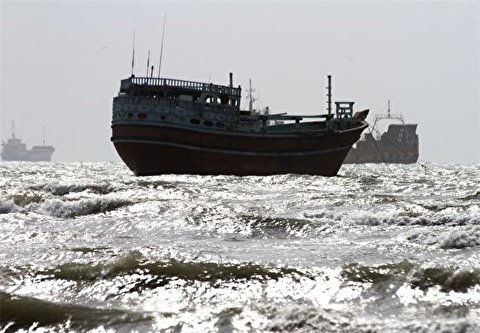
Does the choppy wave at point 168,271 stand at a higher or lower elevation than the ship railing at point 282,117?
lower

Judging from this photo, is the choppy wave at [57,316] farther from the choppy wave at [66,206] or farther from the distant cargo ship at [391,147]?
the distant cargo ship at [391,147]

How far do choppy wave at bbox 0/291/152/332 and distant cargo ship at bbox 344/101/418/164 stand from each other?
108m

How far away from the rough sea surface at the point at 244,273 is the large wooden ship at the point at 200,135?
21415 mm

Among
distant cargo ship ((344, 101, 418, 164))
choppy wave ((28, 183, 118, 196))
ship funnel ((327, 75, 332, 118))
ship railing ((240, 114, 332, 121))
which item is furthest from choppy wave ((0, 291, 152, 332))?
distant cargo ship ((344, 101, 418, 164))

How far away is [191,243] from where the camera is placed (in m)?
7.47

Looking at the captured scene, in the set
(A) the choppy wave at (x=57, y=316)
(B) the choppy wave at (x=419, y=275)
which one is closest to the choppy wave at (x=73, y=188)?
(A) the choppy wave at (x=57, y=316)

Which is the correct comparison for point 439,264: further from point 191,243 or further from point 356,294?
point 191,243

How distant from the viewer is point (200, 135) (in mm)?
31672

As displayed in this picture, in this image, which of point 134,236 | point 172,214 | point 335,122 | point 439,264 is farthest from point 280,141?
point 439,264

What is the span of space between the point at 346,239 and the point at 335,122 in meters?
28.7

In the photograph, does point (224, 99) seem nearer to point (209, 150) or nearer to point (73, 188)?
point (209, 150)

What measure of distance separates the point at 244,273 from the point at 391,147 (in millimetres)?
120298

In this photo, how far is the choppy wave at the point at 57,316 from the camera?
3.92 meters

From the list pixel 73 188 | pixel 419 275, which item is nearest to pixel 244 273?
pixel 419 275
